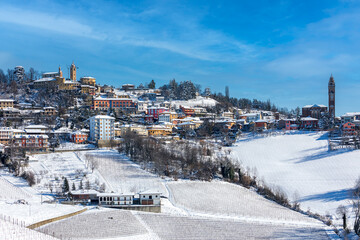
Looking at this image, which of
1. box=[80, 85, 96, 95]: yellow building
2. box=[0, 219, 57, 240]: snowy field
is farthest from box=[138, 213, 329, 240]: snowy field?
box=[80, 85, 96, 95]: yellow building

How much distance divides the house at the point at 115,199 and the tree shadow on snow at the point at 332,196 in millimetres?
16928

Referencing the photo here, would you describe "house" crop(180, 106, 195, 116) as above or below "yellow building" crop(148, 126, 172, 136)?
above

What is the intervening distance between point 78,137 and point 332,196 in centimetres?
3680

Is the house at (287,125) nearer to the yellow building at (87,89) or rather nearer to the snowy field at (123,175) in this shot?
the snowy field at (123,175)

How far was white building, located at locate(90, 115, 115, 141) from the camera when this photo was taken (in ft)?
197

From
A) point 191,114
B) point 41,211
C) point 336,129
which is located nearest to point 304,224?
point 41,211

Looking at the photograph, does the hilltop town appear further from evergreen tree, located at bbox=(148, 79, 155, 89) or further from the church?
evergreen tree, located at bbox=(148, 79, 155, 89)

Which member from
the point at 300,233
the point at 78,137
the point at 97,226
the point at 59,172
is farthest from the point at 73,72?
the point at 300,233

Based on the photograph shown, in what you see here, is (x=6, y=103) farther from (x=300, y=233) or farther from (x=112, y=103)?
(x=300, y=233)

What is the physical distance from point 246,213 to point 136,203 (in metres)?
9.62

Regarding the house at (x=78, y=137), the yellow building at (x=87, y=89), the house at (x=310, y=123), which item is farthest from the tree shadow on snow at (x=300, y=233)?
the yellow building at (x=87, y=89)

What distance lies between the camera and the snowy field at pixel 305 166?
38562 millimetres

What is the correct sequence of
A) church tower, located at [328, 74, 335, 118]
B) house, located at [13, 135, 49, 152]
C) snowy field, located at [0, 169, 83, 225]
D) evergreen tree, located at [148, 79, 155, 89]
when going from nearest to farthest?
snowy field, located at [0, 169, 83, 225]
house, located at [13, 135, 49, 152]
church tower, located at [328, 74, 335, 118]
evergreen tree, located at [148, 79, 155, 89]

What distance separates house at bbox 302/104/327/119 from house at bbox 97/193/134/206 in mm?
58642
